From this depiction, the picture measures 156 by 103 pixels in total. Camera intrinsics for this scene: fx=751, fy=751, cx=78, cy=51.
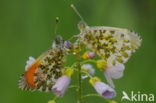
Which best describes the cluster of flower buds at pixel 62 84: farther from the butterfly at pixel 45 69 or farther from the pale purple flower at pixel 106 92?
the pale purple flower at pixel 106 92

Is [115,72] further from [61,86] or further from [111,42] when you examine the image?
[61,86]

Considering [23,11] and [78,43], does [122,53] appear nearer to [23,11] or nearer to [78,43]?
[78,43]

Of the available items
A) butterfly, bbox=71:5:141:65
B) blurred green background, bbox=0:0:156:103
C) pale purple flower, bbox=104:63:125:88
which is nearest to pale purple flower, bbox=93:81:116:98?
pale purple flower, bbox=104:63:125:88

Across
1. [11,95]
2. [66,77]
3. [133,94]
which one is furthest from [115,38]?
[11,95]

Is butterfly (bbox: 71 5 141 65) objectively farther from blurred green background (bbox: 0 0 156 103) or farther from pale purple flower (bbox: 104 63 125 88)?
blurred green background (bbox: 0 0 156 103)

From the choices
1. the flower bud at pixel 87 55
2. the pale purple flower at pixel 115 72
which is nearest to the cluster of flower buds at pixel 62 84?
the flower bud at pixel 87 55

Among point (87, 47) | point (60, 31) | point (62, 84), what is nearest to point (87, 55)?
point (87, 47)

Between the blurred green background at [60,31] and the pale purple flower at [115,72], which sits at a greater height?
the blurred green background at [60,31]
